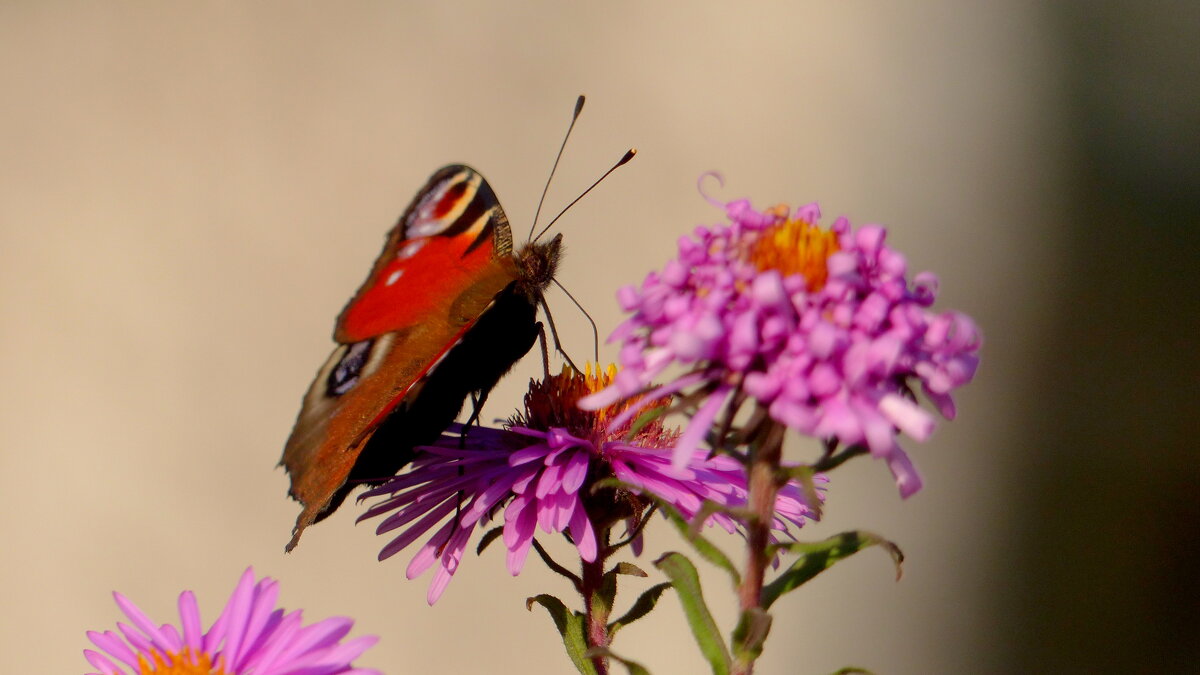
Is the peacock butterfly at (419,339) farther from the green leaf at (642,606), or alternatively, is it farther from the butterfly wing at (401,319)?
the green leaf at (642,606)

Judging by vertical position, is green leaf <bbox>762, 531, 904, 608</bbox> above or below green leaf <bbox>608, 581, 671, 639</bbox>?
above

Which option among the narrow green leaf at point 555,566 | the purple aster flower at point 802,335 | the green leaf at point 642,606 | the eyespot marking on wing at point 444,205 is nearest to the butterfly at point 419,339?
the eyespot marking on wing at point 444,205

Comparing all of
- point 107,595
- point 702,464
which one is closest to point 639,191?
point 107,595

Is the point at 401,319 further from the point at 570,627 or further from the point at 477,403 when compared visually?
the point at 570,627

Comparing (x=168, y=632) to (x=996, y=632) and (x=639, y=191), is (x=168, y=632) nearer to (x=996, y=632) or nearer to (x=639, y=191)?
(x=639, y=191)

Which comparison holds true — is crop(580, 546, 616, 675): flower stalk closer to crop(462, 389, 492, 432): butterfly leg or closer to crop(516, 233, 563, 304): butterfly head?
crop(462, 389, 492, 432): butterfly leg

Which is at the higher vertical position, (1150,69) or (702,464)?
(1150,69)

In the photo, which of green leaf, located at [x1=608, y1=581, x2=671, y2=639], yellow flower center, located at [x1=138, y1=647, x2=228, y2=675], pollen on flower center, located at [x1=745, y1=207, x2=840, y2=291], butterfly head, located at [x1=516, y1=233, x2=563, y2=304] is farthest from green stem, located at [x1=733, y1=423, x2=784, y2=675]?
butterfly head, located at [x1=516, y1=233, x2=563, y2=304]
